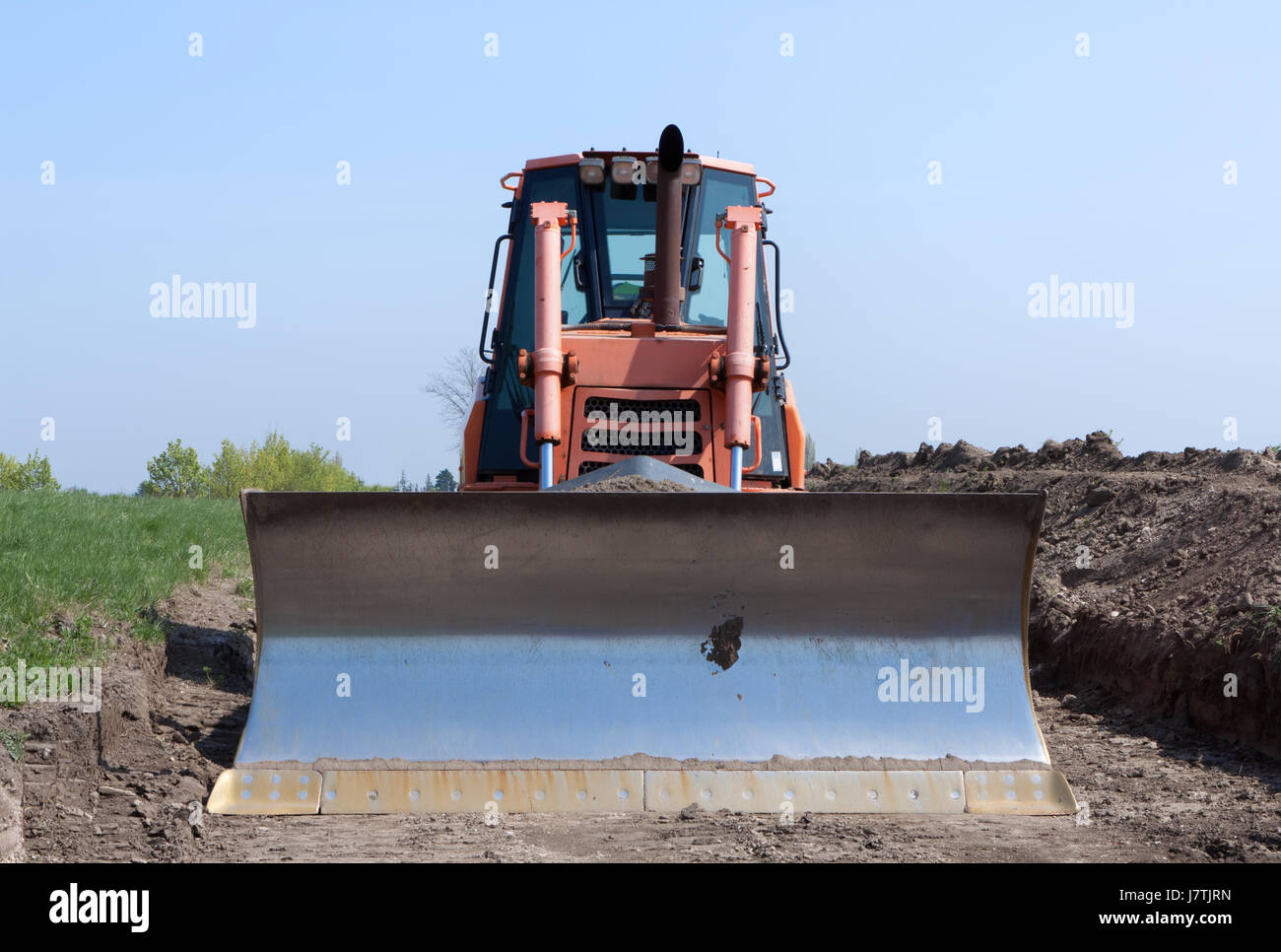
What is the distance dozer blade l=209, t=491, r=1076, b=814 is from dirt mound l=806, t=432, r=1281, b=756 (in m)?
1.73

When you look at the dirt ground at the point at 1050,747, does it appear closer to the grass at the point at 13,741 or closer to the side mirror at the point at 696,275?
the grass at the point at 13,741

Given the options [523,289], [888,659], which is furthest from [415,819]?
[523,289]

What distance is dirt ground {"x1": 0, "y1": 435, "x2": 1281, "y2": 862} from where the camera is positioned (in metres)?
3.51

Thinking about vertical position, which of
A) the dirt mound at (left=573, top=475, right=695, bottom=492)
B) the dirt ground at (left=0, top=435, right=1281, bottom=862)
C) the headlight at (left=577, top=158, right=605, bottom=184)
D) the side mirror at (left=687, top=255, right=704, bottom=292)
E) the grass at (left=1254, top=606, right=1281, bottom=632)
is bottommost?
the dirt ground at (left=0, top=435, right=1281, bottom=862)

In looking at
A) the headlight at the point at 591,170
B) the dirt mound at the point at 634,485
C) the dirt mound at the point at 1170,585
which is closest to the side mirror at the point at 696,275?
the headlight at the point at 591,170

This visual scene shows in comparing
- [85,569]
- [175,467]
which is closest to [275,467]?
[175,467]

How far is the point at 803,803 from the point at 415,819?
4.17 feet

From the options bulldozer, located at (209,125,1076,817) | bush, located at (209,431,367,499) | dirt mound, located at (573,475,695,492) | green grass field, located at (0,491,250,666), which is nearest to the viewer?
bulldozer, located at (209,125,1076,817)

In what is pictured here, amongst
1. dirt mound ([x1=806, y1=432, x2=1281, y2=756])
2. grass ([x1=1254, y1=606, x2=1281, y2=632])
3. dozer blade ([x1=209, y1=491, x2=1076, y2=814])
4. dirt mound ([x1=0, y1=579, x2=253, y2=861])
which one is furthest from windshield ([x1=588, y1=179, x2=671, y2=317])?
grass ([x1=1254, y1=606, x2=1281, y2=632])

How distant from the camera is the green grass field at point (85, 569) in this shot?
17.4 feet

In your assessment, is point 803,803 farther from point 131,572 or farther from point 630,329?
point 131,572

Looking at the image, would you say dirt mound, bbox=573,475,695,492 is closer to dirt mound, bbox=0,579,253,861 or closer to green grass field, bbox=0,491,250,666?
dirt mound, bbox=0,579,253,861

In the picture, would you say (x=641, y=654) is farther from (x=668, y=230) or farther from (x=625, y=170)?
(x=625, y=170)

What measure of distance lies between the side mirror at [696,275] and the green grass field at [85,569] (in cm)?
330
